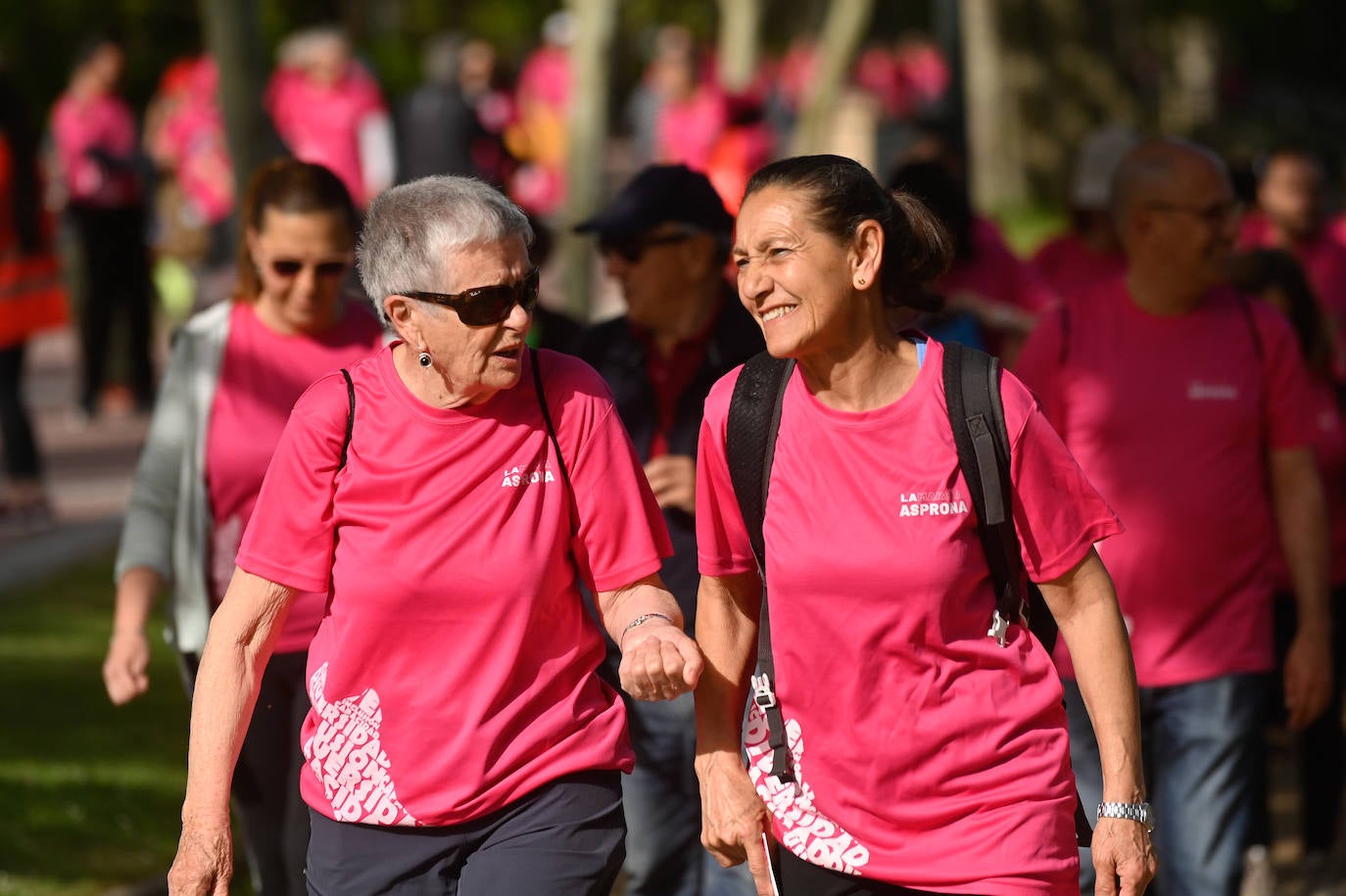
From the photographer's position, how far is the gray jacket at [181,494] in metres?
5.21

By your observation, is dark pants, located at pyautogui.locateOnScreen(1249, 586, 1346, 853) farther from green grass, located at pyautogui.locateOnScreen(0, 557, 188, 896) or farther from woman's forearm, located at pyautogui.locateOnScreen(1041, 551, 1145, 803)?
green grass, located at pyautogui.locateOnScreen(0, 557, 188, 896)

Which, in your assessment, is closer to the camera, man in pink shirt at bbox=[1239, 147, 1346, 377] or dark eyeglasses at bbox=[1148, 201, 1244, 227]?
dark eyeglasses at bbox=[1148, 201, 1244, 227]

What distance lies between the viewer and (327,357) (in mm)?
5270

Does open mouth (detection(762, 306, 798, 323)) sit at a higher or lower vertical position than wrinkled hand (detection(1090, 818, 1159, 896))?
higher

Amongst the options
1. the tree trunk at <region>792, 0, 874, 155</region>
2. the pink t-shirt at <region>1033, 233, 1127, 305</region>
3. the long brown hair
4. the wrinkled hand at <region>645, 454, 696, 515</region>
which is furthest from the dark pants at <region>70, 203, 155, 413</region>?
the wrinkled hand at <region>645, 454, 696, 515</region>

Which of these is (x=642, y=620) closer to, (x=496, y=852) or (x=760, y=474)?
(x=760, y=474)

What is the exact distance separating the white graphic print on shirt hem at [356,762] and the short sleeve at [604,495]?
18.7 inches

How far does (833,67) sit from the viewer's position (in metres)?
22.1

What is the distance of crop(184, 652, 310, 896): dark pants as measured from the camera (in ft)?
16.7

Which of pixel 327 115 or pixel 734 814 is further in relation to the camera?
pixel 327 115

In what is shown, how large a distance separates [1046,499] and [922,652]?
338 millimetres

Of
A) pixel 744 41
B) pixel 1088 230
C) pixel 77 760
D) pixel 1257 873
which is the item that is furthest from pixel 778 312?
pixel 744 41

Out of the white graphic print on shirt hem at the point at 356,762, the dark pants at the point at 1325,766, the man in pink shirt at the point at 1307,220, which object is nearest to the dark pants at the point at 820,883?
the white graphic print on shirt hem at the point at 356,762

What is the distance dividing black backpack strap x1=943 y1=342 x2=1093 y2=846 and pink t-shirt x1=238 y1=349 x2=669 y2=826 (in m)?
0.62
